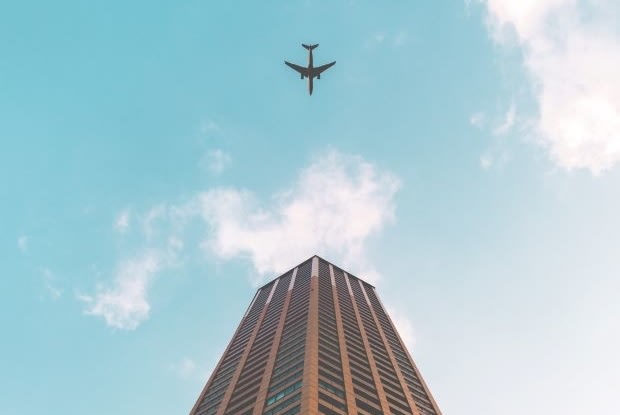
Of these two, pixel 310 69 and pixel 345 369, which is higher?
pixel 310 69

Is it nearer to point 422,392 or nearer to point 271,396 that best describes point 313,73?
point 271,396

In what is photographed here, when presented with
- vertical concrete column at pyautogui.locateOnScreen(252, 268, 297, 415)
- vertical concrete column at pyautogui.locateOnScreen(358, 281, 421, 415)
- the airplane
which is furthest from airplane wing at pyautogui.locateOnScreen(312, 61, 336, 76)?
vertical concrete column at pyautogui.locateOnScreen(358, 281, 421, 415)

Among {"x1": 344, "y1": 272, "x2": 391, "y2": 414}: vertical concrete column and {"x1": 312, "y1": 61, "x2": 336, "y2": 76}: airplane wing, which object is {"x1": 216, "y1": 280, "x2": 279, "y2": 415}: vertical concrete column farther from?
{"x1": 312, "y1": 61, "x2": 336, "y2": 76}: airplane wing

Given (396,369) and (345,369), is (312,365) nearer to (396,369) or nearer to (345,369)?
(345,369)

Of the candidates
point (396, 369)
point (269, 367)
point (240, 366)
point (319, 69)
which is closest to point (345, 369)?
point (269, 367)

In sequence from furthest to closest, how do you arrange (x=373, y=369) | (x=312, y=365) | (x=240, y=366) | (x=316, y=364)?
(x=240, y=366)
(x=373, y=369)
(x=316, y=364)
(x=312, y=365)

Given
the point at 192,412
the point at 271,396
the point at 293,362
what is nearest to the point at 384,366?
the point at 293,362
